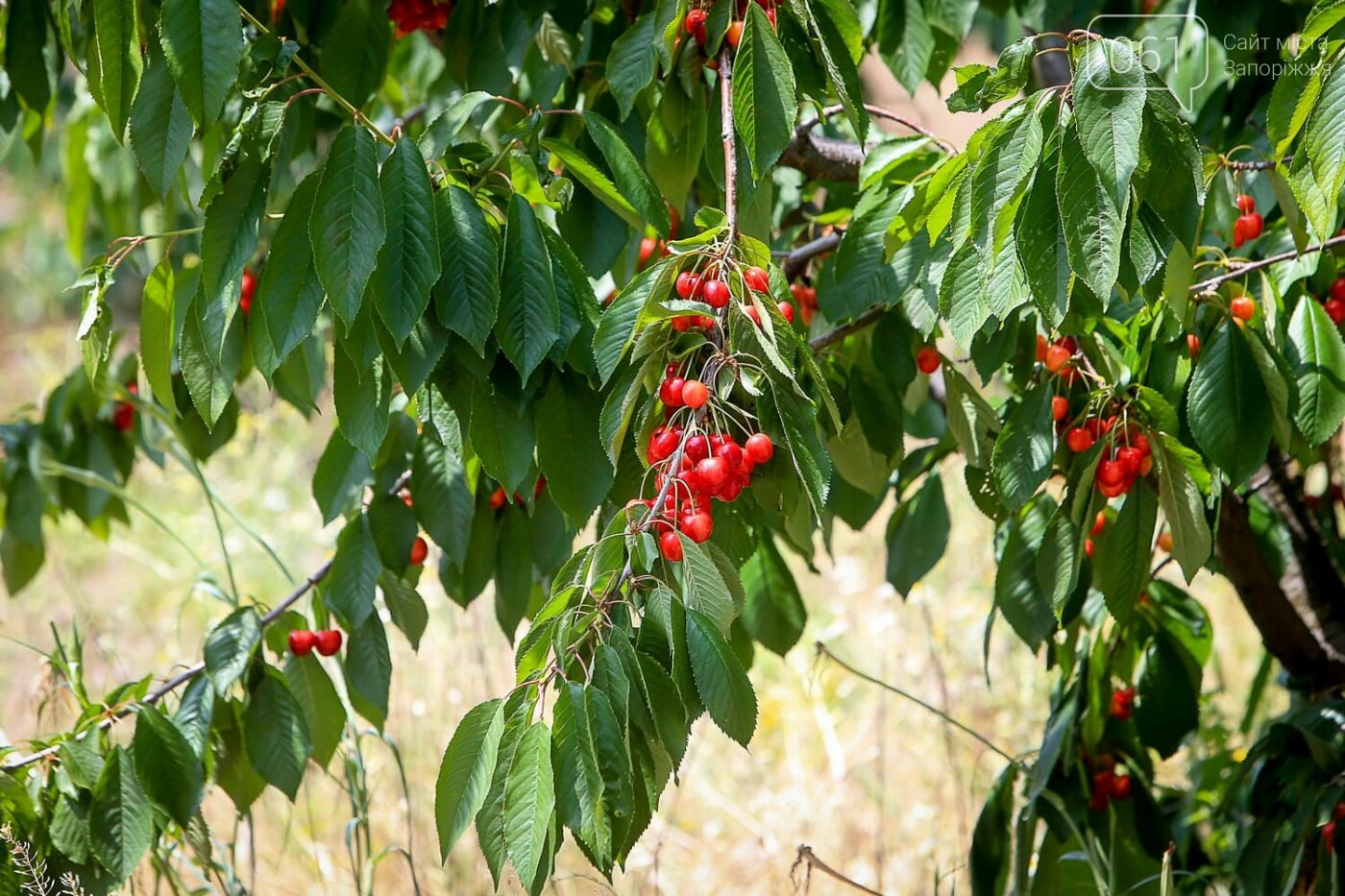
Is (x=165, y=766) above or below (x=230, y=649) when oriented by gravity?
below

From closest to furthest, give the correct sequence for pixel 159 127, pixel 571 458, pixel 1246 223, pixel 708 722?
pixel 159 127 < pixel 571 458 < pixel 1246 223 < pixel 708 722

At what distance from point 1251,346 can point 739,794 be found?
1.95 meters

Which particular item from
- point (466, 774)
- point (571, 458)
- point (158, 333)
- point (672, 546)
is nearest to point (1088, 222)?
point (672, 546)

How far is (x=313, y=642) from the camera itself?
4.96 ft

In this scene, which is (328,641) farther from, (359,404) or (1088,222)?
(1088,222)

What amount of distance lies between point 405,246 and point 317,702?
0.70m

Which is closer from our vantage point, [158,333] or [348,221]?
[348,221]

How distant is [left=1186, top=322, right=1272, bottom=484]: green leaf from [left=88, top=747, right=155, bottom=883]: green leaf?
1.11 m

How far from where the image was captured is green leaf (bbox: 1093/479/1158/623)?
1.28m

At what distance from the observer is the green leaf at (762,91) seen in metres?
1.05

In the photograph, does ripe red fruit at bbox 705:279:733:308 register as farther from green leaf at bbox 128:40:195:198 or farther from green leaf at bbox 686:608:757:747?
green leaf at bbox 128:40:195:198

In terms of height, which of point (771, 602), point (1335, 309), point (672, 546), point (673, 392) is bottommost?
point (672, 546)

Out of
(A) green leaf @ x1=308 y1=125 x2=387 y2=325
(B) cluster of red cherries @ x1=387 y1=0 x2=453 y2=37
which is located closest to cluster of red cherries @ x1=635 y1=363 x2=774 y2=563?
(A) green leaf @ x1=308 y1=125 x2=387 y2=325

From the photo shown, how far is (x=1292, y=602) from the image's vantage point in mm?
1874
